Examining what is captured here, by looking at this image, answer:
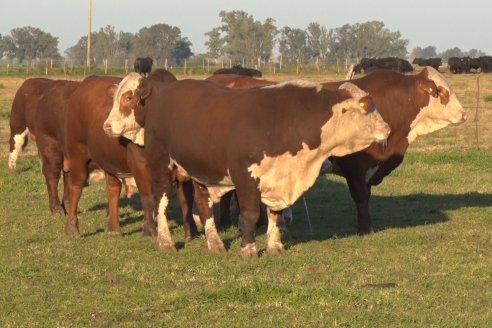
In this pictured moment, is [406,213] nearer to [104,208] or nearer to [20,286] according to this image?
[104,208]

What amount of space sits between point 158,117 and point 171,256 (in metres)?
1.51

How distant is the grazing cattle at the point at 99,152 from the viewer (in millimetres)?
10594

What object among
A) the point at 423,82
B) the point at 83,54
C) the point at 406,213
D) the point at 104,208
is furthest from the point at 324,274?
the point at 83,54

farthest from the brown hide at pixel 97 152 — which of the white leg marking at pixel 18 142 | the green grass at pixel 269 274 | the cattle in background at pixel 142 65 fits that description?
the cattle in background at pixel 142 65

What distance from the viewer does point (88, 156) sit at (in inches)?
440

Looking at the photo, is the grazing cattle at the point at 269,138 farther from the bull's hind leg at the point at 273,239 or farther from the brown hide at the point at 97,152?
the brown hide at the point at 97,152

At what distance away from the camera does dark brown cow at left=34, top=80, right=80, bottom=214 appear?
12281mm

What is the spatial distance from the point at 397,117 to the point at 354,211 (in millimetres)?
2422

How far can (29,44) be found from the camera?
151750 millimetres

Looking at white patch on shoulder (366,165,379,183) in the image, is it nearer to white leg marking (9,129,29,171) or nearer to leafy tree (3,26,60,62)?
white leg marking (9,129,29,171)

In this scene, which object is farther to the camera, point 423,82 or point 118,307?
point 423,82

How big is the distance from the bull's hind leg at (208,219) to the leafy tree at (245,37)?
413ft

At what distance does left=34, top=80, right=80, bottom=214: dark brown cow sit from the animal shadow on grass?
10.6 feet

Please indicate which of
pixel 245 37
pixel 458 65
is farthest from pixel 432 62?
pixel 245 37
